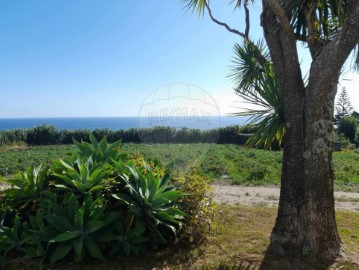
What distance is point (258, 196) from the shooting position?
804 cm

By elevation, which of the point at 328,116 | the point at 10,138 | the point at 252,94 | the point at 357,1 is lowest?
the point at 10,138

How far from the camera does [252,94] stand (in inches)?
176

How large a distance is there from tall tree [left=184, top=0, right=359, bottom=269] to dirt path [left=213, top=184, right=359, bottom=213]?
131 inches

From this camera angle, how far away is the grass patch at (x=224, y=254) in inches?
129

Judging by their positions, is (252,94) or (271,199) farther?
(271,199)

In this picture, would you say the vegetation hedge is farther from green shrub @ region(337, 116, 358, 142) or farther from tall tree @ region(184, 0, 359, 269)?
green shrub @ region(337, 116, 358, 142)

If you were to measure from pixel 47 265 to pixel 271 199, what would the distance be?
5709mm

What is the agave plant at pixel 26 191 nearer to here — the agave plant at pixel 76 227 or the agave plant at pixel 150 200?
the agave plant at pixel 76 227

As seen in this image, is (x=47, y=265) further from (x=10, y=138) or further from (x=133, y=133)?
(x=10, y=138)

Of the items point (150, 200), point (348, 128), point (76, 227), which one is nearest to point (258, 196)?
point (150, 200)

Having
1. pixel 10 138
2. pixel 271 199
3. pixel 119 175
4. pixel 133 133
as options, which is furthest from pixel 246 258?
pixel 10 138

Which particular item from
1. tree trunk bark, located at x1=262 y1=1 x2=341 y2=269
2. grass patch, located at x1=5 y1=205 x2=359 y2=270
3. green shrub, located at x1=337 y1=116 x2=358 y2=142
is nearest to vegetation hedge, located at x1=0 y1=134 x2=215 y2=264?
grass patch, located at x1=5 y1=205 x2=359 y2=270

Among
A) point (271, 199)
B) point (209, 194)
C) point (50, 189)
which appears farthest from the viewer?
point (271, 199)

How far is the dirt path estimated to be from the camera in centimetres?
719
